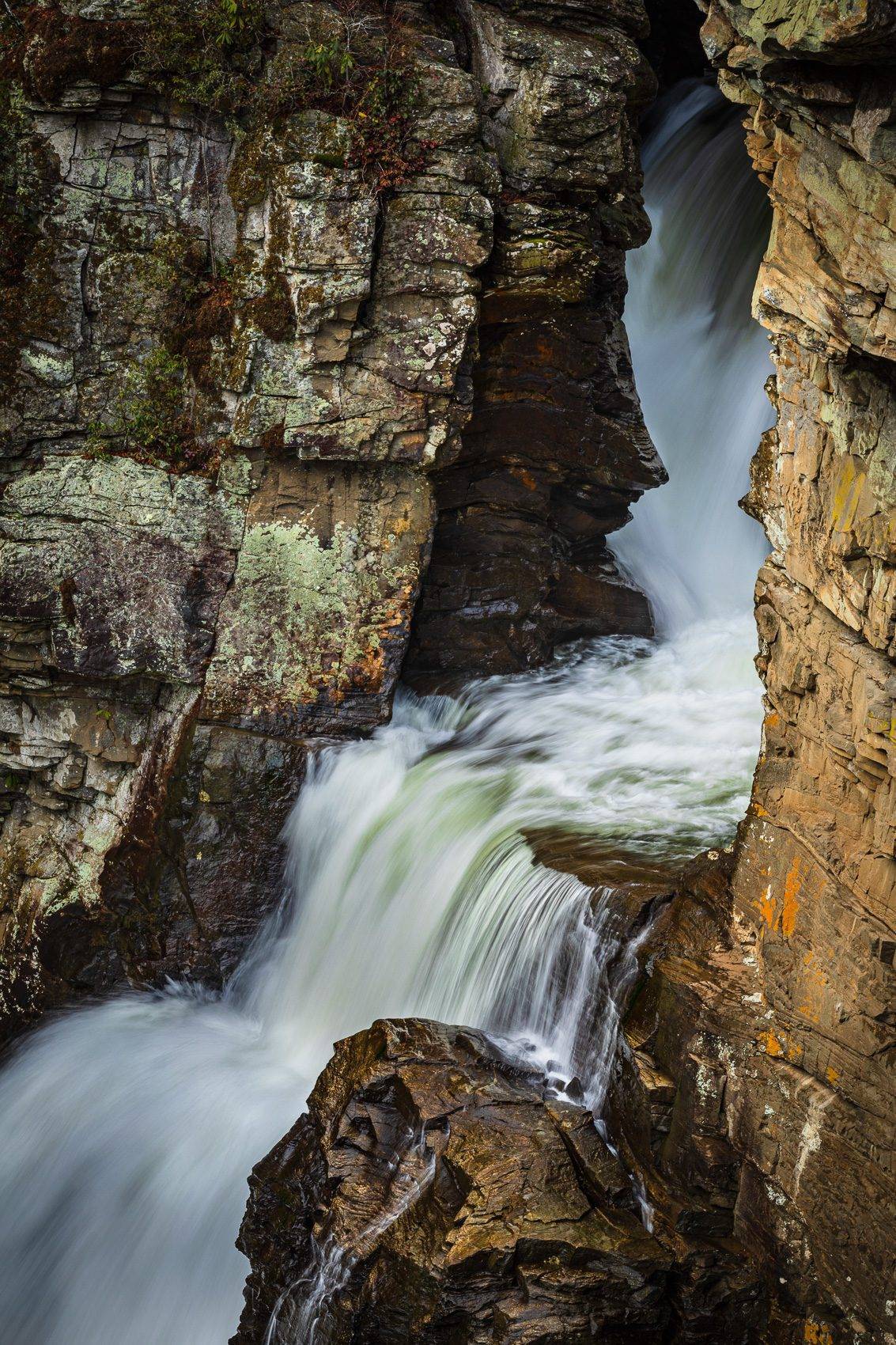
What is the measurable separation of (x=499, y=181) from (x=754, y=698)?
4414 millimetres

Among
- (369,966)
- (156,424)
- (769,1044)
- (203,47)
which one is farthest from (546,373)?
(769,1044)

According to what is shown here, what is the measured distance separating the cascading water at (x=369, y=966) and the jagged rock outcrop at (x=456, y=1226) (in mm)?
430

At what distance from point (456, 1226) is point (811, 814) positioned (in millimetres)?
2549

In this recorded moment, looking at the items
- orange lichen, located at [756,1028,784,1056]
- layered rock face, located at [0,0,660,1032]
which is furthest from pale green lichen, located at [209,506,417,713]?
orange lichen, located at [756,1028,784,1056]

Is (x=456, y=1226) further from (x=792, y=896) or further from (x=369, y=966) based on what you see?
(x=369, y=966)

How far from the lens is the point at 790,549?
6.14m

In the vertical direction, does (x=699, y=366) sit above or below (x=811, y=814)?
above

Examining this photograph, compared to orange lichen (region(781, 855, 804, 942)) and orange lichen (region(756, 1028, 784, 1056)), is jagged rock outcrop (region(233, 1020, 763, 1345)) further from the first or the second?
orange lichen (region(781, 855, 804, 942))

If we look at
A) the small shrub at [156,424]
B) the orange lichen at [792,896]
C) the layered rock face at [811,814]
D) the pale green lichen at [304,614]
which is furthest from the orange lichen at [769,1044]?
the small shrub at [156,424]

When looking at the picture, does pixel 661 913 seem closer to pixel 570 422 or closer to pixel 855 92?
pixel 855 92

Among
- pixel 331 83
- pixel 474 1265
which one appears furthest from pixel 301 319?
pixel 474 1265

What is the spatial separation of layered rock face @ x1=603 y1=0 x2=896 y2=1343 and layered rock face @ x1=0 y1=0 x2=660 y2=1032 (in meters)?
3.84

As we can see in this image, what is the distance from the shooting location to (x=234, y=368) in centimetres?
957

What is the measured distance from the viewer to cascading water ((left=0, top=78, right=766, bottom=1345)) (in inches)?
282
